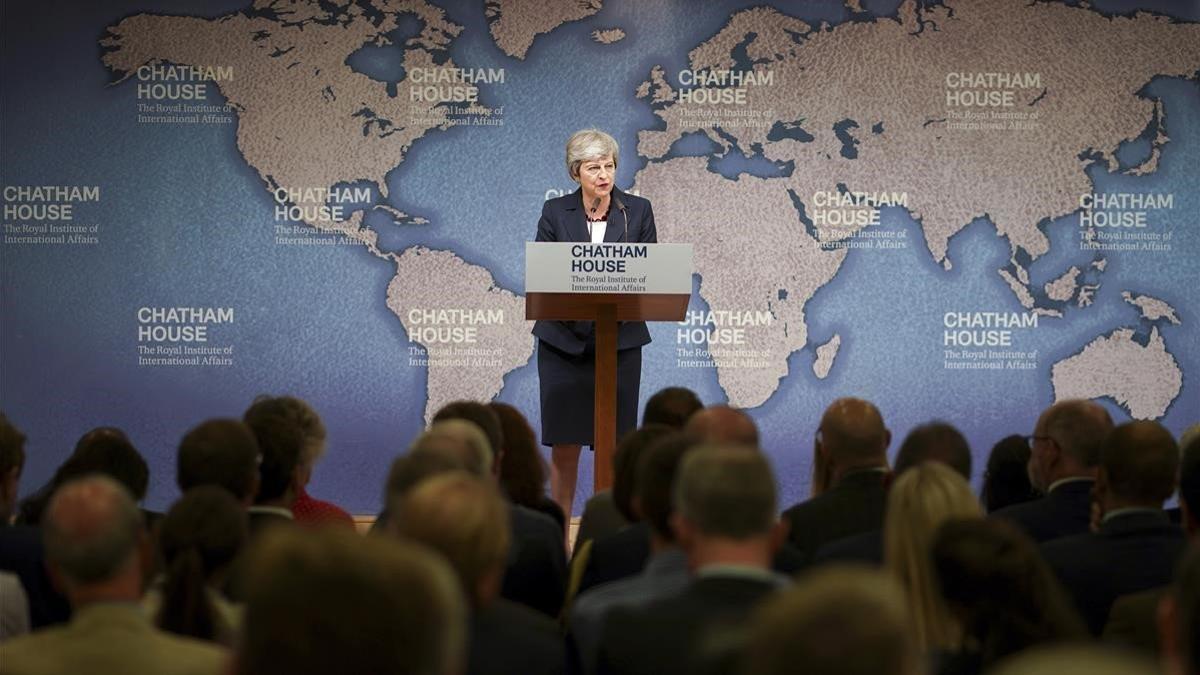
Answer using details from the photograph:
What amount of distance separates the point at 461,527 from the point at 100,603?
0.55 m

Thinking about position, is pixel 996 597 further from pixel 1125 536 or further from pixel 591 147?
pixel 591 147

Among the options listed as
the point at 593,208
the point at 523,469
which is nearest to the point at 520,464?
the point at 523,469

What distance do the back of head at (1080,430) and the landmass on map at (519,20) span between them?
14.6 ft

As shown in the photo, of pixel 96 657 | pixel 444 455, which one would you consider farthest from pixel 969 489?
pixel 96 657

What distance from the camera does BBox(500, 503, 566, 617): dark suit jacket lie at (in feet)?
12.2

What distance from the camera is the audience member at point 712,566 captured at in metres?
2.52

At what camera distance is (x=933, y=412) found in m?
8.20

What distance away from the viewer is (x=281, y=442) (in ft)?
13.3

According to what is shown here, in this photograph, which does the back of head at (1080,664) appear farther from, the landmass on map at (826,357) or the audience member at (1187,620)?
the landmass on map at (826,357)

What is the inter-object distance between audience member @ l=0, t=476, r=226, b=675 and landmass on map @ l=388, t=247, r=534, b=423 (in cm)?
530

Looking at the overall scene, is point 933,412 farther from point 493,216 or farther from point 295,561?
point 295,561

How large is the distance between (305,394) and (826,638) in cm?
712

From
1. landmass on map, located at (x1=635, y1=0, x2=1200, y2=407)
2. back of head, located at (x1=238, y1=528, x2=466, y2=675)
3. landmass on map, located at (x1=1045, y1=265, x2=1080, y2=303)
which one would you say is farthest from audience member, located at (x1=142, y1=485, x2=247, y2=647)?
landmass on map, located at (x1=1045, y1=265, x2=1080, y2=303)

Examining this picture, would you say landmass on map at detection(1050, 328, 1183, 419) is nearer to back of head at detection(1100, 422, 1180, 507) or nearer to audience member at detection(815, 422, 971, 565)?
audience member at detection(815, 422, 971, 565)
